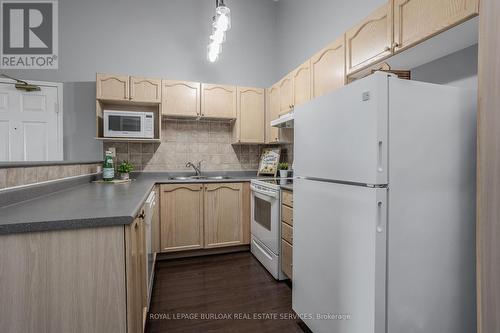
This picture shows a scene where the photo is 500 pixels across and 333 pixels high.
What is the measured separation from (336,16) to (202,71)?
179 cm

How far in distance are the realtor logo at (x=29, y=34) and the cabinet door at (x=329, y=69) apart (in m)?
3.04

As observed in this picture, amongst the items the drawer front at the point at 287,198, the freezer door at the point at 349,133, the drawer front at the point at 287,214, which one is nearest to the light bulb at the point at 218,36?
the freezer door at the point at 349,133

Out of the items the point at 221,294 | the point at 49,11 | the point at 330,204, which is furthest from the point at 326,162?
the point at 49,11

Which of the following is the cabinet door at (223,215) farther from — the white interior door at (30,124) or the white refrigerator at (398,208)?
the white interior door at (30,124)

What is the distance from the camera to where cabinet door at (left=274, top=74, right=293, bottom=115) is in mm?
2715

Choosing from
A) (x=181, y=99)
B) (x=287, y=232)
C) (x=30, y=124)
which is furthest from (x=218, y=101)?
(x=30, y=124)

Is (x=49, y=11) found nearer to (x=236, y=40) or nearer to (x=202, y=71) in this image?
(x=202, y=71)

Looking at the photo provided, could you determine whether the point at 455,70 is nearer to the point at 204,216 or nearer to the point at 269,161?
the point at 269,161

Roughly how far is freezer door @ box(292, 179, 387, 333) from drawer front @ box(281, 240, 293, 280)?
1.13 feet

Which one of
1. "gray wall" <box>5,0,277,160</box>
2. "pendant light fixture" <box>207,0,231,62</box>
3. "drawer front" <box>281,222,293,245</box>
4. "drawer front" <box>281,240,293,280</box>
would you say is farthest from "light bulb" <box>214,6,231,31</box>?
"drawer front" <box>281,240,293,280</box>

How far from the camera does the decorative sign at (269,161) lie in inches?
128

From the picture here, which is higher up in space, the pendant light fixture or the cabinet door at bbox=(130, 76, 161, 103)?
the pendant light fixture

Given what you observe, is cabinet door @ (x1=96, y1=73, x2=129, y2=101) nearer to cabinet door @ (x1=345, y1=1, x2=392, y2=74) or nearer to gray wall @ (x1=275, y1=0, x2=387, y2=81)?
gray wall @ (x1=275, y1=0, x2=387, y2=81)

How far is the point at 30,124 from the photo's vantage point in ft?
9.39
